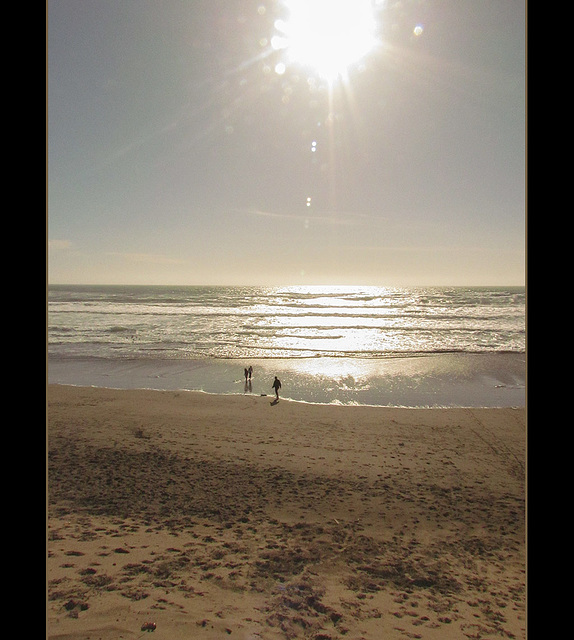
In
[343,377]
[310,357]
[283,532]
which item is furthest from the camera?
[310,357]

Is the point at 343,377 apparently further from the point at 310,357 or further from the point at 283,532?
the point at 283,532

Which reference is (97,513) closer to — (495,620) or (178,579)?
(178,579)

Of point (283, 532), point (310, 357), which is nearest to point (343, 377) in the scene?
point (310, 357)

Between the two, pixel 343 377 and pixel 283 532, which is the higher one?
pixel 343 377

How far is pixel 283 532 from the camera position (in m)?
6.44

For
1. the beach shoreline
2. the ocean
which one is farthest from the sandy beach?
the ocean

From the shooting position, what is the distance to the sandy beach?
4672mm

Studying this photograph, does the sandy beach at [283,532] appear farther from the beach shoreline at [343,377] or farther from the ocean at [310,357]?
the ocean at [310,357]

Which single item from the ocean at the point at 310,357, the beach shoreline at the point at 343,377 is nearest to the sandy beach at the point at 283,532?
the beach shoreline at the point at 343,377

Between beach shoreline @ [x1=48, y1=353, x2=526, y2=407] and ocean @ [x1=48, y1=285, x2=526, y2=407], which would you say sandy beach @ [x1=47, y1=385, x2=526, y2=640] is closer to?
beach shoreline @ [x1=48, y1=353, x2=526, y2=407]
